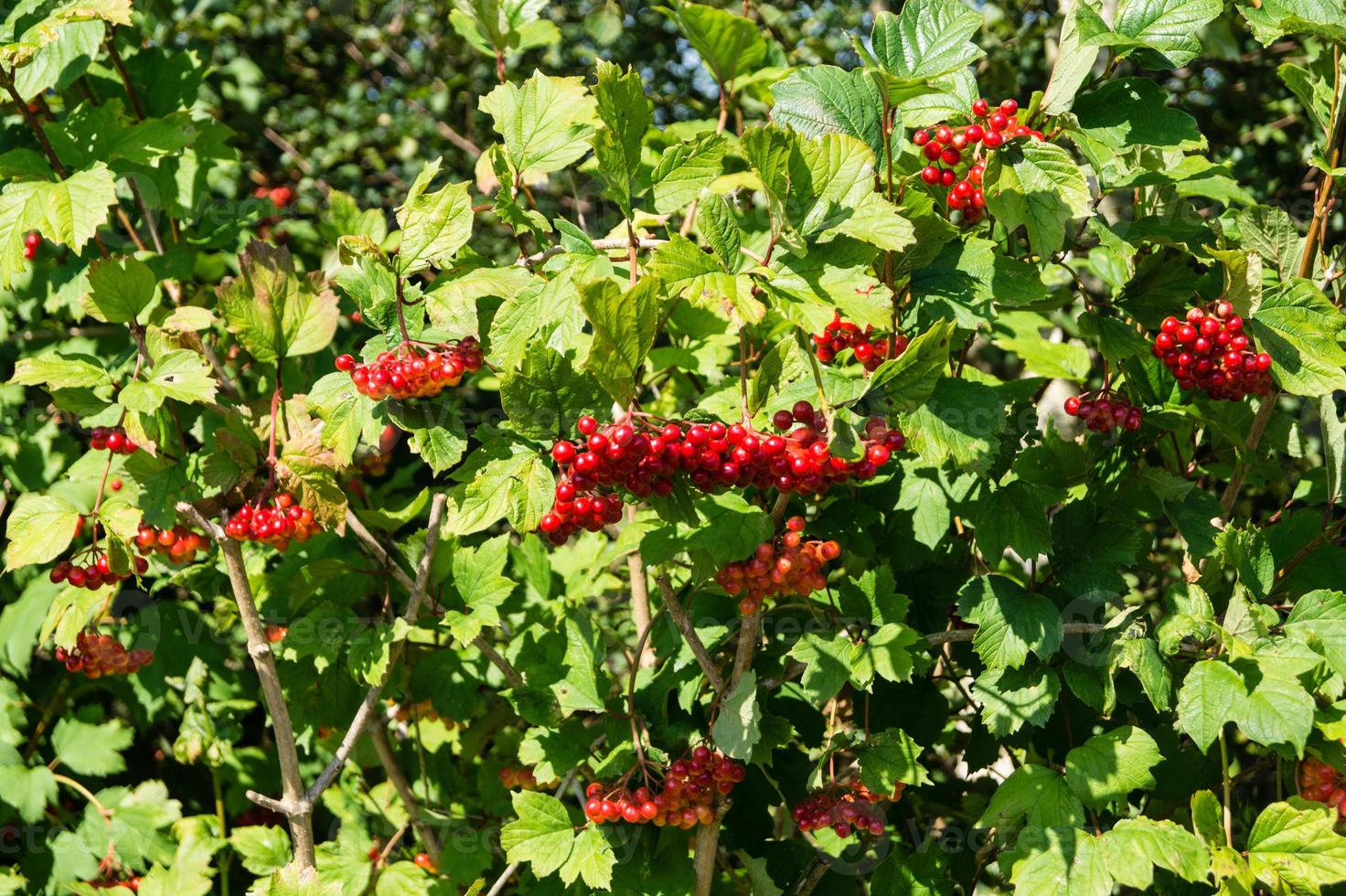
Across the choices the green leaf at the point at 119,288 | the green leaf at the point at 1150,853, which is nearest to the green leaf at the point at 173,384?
the green leaf at the point at 119,288

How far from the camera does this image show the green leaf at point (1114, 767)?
180 centimetres

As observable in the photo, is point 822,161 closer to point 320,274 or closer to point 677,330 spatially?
point 677,330

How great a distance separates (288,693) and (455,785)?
56 centimetres

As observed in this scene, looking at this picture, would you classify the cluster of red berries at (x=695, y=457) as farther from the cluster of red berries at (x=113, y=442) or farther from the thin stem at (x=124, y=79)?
the thin stem at (x=124, y=79)

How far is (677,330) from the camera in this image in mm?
2354

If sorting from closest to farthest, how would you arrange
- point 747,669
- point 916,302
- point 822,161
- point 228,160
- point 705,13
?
point 822,161 → point 916,302 → point 747,669 → point 705,13 → point 228,160

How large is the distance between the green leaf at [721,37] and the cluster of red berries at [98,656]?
5.36ft

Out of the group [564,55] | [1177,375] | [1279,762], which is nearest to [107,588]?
[1177,375]

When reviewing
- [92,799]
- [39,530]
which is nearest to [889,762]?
[39,530]

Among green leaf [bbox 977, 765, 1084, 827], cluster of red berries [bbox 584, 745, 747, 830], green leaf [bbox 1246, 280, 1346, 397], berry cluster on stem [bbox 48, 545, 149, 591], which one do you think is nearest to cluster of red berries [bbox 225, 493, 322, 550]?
berry cluster on stem [bbox 48, 545, 149, 591]

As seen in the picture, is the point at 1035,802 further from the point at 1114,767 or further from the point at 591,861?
the point at 591,861

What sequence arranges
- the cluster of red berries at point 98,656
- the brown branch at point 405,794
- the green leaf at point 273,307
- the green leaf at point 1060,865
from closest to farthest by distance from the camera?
the green leaf at point 1060,865 → the green leaf at point 273,307 → the cluster of red berries at point 98,656 → the brown branch at point 405,794

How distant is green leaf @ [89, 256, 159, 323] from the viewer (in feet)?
6.72

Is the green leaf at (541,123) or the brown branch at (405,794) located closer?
the green leaf at (541,123)
